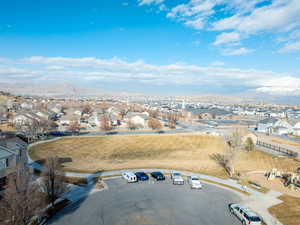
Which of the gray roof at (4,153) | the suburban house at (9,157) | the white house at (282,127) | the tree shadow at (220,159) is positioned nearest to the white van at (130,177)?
the suburban house at (9,157)

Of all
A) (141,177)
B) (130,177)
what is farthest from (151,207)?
(141,177)

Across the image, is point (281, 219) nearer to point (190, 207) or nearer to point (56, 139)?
point (190, 207)

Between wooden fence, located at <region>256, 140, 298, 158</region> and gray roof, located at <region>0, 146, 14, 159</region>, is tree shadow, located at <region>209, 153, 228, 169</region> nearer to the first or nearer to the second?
wooden fence, located at <region>256, 140, 298, 158</region>

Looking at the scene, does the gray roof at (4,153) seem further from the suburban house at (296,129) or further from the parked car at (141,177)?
the suburban house at (296,129)

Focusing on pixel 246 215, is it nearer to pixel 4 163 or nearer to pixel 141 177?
pixel 141 177

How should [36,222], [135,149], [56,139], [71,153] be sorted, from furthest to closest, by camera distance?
1. [56,139]
2. [135,149]
3. [71,153]
4. [36,222]

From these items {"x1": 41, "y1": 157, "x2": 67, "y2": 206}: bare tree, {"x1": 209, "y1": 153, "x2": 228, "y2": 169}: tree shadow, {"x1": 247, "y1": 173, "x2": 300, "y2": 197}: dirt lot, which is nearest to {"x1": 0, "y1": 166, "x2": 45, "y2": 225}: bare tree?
{"x1": 41, "y1": 157, "x2": 67, "y2": 206}: bare tree

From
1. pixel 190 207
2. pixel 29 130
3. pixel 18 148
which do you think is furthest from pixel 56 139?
pixel 190 207
